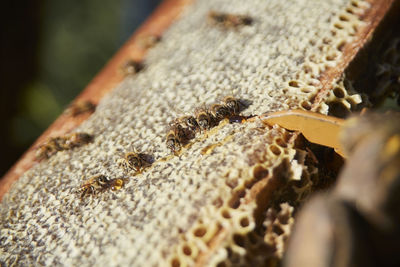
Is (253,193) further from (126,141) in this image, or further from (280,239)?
(126,141)

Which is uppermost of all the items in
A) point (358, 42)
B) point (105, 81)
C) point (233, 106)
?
point (105, 81)

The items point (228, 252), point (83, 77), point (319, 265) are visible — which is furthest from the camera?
point (83, 77)

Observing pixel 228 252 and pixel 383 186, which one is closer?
pixel 383 186

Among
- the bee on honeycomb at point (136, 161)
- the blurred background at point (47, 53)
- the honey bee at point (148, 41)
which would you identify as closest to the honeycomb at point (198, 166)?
the bee on honeycomb at point (136, 161)

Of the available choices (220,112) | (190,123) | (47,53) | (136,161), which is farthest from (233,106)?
(47,53)

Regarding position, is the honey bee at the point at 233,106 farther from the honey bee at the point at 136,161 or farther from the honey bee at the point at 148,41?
the honey bee at the point at 148,41

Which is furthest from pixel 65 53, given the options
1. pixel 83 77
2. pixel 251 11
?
pixel 251 11

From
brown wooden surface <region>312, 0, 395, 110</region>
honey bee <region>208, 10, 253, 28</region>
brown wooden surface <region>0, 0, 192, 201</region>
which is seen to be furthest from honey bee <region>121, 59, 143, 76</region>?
brown wooden surface <region>312, 0, 395, 110</region>

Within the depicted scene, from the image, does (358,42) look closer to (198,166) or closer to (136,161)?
(198,166)
